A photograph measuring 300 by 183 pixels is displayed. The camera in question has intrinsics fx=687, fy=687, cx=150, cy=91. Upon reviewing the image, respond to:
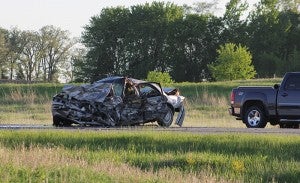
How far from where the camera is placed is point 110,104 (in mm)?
21953

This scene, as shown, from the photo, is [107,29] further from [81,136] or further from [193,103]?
[81,136]

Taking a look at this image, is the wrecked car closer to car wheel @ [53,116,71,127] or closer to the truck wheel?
car wheel @ [53,116,71,127]

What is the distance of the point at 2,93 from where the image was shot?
55.3m

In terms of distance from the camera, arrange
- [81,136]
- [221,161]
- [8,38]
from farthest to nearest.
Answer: [8,38]
[81,136]
[221,161]

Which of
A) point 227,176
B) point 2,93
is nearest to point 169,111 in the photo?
point 227,176

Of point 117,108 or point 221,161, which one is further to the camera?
point 117,108

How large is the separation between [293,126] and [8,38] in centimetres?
8463

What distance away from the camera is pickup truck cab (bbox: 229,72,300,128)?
22609 millimetres

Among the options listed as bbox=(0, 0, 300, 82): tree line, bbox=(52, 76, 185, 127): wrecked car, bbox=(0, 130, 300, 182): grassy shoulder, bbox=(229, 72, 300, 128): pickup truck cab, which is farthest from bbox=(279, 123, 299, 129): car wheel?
bbox=(0, 0, 300, 82): tree line

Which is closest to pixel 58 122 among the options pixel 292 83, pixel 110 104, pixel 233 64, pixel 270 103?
pixel 110 104

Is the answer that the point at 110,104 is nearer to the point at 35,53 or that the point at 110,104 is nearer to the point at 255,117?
the point at 255,117

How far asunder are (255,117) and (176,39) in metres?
70.6

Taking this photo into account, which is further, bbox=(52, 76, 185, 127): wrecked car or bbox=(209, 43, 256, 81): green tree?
bbox=(209, 43, 256, 81): green tree

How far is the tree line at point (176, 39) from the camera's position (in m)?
91.2
